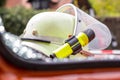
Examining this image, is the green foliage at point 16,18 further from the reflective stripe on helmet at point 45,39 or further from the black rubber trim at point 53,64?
the black rubber trim at point 53,64

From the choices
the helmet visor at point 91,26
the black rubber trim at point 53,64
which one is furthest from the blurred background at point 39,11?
the black rubber trim at point 53,64

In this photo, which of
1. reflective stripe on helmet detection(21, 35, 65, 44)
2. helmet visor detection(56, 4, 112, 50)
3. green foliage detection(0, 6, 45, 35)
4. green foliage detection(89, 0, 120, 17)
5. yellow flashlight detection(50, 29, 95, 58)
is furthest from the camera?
green foliage detection(89, 0, 120, 17)

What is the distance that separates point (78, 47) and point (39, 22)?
1.81 ft

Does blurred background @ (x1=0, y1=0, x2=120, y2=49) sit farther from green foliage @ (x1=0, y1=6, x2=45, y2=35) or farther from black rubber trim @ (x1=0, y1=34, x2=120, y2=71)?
black rubber trim @ (x1=0, y1=34, x2=120, y2=71)

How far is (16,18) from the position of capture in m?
14.3

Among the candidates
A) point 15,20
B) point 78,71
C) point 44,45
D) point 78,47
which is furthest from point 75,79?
point 15,20

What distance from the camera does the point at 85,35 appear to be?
2.05m

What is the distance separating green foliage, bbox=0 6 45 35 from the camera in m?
13.7

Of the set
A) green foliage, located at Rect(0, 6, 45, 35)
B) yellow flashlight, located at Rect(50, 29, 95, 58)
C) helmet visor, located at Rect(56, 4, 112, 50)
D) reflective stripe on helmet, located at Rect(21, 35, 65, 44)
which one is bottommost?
yellow flashlight, located at Rect(50, 29, 95, 58)

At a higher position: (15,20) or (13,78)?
(15,20)

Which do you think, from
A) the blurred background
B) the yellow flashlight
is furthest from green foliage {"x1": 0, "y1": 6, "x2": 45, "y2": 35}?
the yellow flashlight

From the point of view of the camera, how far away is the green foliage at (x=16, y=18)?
1375 centimetres

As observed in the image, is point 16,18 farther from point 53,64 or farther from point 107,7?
point 53,64

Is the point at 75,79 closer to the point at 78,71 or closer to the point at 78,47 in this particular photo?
the point at 78,71
